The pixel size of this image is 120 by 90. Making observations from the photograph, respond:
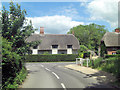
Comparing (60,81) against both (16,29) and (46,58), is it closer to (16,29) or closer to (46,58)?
(16,29)

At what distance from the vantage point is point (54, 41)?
44312mm

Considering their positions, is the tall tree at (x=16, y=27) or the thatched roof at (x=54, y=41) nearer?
the tall tree at (x=16, y=27)

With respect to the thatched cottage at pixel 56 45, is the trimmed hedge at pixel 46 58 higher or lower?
lower

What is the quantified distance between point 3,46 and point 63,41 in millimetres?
37605

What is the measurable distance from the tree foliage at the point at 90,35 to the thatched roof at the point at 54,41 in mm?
22729

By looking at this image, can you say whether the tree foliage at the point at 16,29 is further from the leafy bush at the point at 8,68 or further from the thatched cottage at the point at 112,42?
the thatched cottage at the point at 112,42

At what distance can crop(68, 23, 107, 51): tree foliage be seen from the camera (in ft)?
225

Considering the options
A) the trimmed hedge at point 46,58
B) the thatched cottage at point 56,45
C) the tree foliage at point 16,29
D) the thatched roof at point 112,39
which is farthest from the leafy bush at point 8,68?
the thatched roof at point 112,39

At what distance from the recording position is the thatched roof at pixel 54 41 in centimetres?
4309

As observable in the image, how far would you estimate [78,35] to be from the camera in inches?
2751

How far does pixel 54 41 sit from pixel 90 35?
115ft

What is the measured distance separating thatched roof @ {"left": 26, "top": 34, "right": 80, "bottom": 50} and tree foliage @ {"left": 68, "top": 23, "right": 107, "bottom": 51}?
2273 cm

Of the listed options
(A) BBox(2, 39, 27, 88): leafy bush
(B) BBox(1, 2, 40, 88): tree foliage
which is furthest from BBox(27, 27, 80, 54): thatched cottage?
(A) BBox(2, 39, 27, 88): leafy bush

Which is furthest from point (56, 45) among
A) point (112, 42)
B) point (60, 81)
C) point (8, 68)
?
point (8, 68)
